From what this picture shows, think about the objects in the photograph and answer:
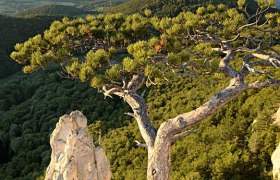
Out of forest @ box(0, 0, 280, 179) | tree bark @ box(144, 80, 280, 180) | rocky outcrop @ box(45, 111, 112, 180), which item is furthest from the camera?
forest @ box(0, 0, 280, 179)

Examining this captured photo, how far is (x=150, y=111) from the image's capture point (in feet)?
117

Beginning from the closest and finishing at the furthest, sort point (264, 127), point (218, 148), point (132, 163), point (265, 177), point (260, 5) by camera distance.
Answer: point (260, 5) < point (265, 177) < point (264, 127) < point (218, 148) < point (132, 163)

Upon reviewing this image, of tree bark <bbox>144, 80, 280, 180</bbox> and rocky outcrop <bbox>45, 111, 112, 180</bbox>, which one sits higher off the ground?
tree bark <bbox>144, 80, 280, 180</bbox>

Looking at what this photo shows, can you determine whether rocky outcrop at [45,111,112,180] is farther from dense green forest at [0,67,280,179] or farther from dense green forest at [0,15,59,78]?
dense green forest at [0,15,59,78]

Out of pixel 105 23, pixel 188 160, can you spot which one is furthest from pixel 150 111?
pixel 105 23

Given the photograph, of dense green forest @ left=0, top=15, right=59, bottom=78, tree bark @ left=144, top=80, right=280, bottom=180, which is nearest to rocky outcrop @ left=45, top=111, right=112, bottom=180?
tree bark @ left=144, top=80, right=280, bottom=180

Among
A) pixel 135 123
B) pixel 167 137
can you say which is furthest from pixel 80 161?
pixel 135 123

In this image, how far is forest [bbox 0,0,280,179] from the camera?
16531 millimetres

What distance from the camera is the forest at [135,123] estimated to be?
16.5 m

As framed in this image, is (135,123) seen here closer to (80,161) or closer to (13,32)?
(80,161)

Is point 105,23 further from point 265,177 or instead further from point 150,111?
point 150,111

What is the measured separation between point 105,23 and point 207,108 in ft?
17.3

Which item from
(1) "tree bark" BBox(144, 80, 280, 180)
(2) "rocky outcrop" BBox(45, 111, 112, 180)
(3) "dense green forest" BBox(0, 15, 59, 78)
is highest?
(1) "tree bark" BBox(144, 80, 280, 180)

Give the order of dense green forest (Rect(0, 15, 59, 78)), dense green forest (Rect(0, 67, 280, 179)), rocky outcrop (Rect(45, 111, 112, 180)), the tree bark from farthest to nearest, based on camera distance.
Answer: dense green forest (Rect(0, 15, 59, 78))
dense green forest (Rect(0, 67, 280, 179))
rocky outcrop (Rect(45, 111, 112, 180))
the tree bark
